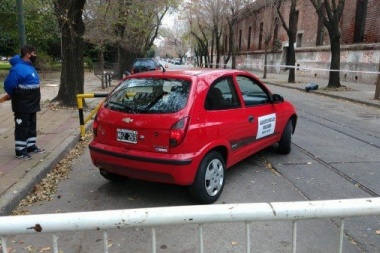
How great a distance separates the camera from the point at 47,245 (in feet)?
11.6

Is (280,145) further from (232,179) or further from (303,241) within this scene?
(303,241)

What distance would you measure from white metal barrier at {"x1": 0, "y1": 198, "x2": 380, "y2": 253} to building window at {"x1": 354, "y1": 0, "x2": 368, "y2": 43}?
25.6 m

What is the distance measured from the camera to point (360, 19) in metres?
24.8

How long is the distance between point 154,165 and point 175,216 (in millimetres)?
2357

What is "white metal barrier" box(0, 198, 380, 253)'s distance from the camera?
1.78 meters

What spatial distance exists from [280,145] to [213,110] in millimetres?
2310

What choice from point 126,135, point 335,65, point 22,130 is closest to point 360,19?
point 335,65

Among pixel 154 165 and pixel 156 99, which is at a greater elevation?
pixel 156 99

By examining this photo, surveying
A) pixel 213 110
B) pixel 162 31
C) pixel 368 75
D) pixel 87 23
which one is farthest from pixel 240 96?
pixel 162 31

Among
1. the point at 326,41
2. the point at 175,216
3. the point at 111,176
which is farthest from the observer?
the point at 326,41

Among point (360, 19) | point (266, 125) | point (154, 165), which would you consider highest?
point (360, 19)

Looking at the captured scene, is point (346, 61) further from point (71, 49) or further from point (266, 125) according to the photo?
point (266, 125)

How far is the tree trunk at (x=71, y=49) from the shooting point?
34.9 ft

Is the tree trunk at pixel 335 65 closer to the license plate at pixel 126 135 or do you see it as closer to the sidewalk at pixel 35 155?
the sidewalk at pixel 35 155
